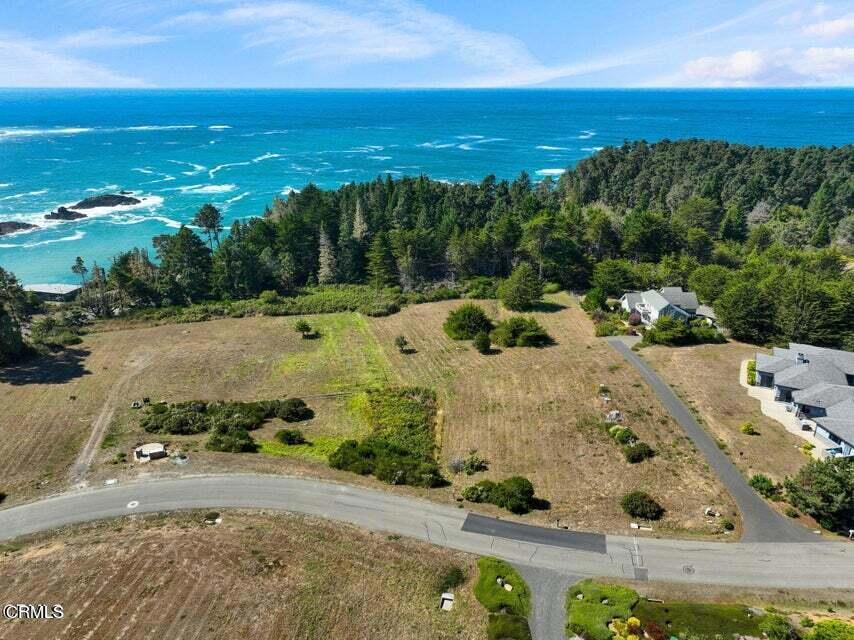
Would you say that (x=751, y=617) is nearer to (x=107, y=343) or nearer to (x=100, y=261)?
(x=107, y=343)

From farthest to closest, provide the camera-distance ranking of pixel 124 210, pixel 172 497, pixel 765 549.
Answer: pixel 124 210, pixel 172 497, pixel 765 549

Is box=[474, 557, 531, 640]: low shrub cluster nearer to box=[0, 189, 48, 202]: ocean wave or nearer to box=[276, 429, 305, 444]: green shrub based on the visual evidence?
box=[276, 429, 305, 444]: green shrub

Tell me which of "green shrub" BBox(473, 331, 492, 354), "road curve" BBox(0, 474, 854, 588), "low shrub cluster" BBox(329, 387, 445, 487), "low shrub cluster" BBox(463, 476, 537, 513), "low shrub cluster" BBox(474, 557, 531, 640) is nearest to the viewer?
"low shrub cluster" BBox(474, 557, 531, 640)

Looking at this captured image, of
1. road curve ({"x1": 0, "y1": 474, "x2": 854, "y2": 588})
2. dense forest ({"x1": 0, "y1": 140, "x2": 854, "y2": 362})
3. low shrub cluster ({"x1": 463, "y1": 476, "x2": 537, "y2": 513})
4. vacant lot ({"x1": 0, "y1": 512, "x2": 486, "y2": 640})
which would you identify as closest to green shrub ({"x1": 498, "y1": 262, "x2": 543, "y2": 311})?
dense forest ({"x1": 0, "y1": 140, "x2": 854, "y2": 362})

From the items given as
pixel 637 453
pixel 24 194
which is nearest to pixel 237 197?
pixel 24 194

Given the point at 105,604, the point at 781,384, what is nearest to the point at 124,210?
the point at 105,604

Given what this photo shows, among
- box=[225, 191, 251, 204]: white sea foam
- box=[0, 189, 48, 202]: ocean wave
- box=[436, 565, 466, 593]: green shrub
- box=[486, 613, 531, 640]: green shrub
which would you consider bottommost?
box=[436, 565, 466, 593]: green shrub

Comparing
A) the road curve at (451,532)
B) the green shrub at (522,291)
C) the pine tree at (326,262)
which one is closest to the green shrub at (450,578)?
the road curve at (451,532)

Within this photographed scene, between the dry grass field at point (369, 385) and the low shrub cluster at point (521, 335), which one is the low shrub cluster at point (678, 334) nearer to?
the dry grass field at point (369, 385)
